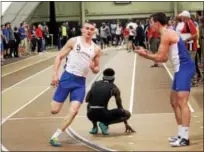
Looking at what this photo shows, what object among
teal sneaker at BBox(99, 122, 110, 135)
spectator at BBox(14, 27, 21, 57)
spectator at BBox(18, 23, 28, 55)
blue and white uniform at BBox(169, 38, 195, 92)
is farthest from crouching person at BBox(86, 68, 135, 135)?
spectator at BBox(18, 23, 28, 55)

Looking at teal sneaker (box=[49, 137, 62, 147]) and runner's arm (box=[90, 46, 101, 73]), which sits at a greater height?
runner's arm (box=[90, 46, 101, 73])

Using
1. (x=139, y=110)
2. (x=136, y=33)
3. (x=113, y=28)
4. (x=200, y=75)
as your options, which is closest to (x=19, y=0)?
(x=136, y=33)

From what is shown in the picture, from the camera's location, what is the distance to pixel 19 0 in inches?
1412

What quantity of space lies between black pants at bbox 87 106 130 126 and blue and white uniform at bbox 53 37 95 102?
1.76 feet

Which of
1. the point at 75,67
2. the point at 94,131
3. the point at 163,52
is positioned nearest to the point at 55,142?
the point at 94,131

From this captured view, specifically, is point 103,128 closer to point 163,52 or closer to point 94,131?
point 94,131

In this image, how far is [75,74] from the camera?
357 inches

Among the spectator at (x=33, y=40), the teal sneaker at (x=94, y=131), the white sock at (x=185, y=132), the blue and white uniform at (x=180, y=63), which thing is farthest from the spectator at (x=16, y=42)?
the white sock at (x=185, y=132)

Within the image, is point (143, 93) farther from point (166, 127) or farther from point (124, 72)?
point (124, 72)

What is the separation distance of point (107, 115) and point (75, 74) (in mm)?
923

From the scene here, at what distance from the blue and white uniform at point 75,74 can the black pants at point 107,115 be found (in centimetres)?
54

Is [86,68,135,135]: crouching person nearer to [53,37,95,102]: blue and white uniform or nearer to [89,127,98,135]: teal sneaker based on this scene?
[89,127,98,135]: teal sneaker

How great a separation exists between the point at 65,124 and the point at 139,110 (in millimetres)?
3584

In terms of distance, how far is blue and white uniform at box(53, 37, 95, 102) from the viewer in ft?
29.7
